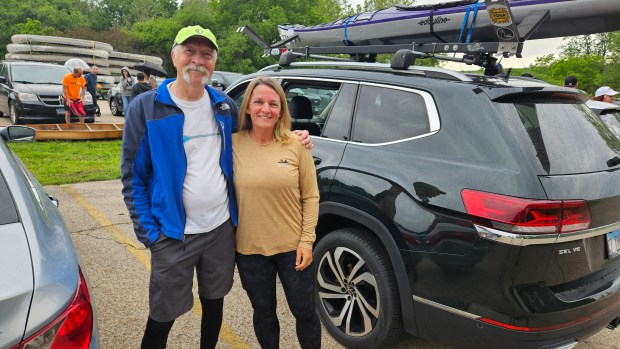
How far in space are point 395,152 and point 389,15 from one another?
6.80 feet

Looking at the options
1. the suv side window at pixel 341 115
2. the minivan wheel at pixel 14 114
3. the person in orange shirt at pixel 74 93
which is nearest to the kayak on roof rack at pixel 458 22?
the suv side window at pixel 341 115

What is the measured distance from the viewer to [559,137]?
2.27 meters

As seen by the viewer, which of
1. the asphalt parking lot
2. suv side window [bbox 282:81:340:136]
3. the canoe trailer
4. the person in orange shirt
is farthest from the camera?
the person in orange shirt

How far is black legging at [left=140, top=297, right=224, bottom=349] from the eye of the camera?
2.04m

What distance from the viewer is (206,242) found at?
6.54 ft

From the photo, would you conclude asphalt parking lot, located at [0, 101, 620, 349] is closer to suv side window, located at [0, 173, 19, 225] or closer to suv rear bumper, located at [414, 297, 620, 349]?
suv side window, located at [0, 173, 19, 225]

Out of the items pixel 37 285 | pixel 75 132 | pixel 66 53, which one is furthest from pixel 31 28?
pixel 37 285

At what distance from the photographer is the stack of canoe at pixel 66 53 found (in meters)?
25.3

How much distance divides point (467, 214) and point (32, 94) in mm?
11169

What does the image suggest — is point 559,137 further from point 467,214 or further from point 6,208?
point 6,208

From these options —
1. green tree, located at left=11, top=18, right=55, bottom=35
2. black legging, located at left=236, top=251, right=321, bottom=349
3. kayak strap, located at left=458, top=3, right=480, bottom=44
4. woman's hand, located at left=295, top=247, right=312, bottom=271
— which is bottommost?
black legging, located at left=236, top=251, right=321, bottom=349

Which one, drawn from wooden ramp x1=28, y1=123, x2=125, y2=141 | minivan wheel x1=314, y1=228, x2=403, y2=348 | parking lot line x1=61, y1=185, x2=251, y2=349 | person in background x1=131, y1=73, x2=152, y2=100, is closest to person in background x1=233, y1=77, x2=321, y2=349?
minivan wheel x1=314, y1=228, x2=403, y2=348

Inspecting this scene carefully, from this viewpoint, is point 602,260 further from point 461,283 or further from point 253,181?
point 253,181

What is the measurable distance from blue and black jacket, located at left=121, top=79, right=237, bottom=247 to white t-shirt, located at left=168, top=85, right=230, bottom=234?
38mm
